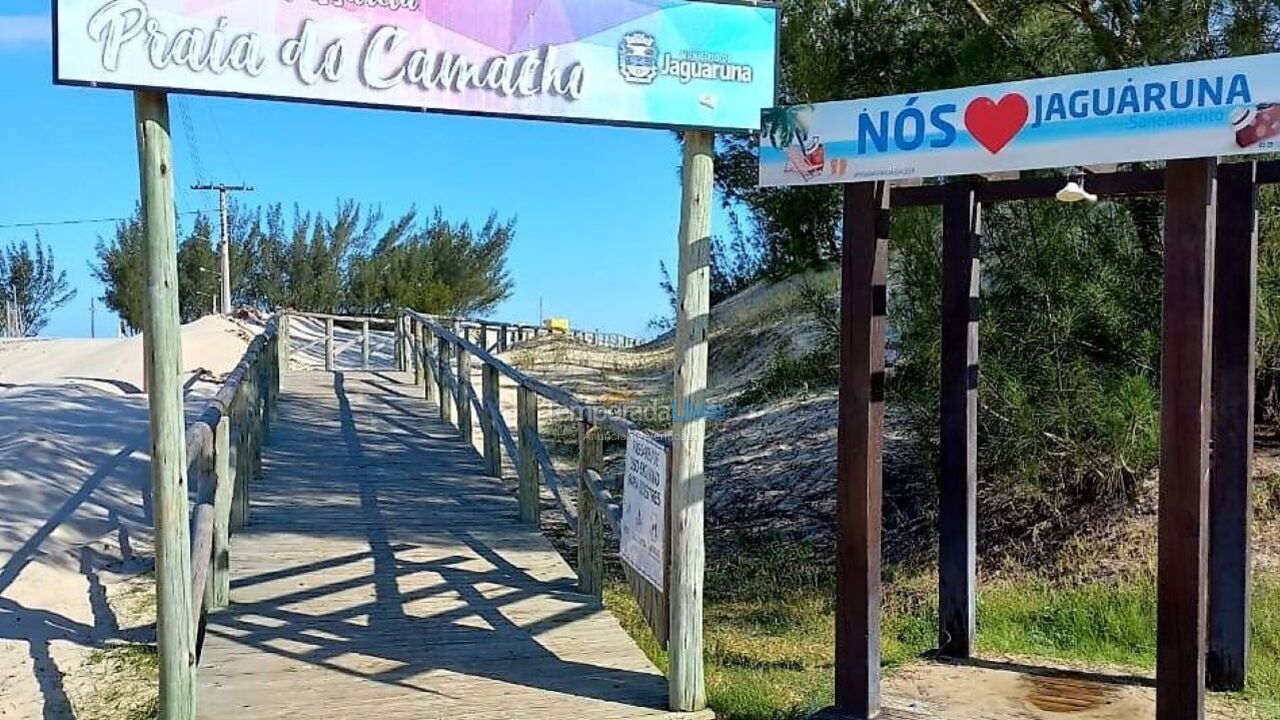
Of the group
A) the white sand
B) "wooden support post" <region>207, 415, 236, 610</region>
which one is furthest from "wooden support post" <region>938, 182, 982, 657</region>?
the white sand

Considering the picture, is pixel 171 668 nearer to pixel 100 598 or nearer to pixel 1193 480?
pixel 100 598

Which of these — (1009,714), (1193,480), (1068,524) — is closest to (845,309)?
(1193,480)

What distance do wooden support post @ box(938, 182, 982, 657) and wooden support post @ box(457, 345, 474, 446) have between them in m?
5.43

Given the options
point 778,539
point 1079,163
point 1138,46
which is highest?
point 1138,46

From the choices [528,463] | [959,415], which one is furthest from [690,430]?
[528,463]

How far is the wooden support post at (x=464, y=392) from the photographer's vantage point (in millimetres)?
10688

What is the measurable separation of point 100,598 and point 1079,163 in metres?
5.45

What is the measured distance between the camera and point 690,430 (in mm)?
4617

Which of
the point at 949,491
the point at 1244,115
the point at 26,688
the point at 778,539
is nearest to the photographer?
the point at 1244,115

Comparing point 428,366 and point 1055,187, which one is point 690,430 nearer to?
point 1055,187

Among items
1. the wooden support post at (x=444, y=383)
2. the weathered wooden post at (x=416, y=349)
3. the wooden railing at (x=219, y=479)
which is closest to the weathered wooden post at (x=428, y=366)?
the weathered wooden post at (x=416, y=349)

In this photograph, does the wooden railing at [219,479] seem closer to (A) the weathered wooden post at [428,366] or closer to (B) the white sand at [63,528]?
(B) the white sand at [63,528]

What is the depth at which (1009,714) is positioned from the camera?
475 centimetres

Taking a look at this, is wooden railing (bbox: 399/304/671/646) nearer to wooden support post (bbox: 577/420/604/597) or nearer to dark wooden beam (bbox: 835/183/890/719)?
wooden support post (bbox: 577/420/604/597)
